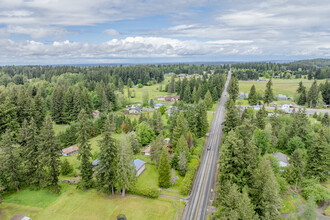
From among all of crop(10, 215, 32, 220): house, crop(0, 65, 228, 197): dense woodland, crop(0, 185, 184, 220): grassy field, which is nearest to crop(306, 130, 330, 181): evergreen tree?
crop(0, 65, 228, 197): dense woodland

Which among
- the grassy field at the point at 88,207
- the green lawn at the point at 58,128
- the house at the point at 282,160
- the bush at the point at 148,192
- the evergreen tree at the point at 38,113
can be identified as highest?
the evergreen tree at the point at 38,113

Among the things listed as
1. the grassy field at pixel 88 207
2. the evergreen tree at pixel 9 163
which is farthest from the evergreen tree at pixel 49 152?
the evergreen tree at pixel 9 163

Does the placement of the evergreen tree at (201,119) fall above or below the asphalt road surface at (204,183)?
above

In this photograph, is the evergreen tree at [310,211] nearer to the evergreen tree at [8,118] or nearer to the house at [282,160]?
the house at [282,160]

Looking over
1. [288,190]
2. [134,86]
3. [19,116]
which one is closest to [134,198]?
[288,190]

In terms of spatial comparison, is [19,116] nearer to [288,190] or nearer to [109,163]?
[109,163]

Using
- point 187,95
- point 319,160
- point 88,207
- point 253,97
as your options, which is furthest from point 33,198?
point 253,97

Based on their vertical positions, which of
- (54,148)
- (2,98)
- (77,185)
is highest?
(2,98)
